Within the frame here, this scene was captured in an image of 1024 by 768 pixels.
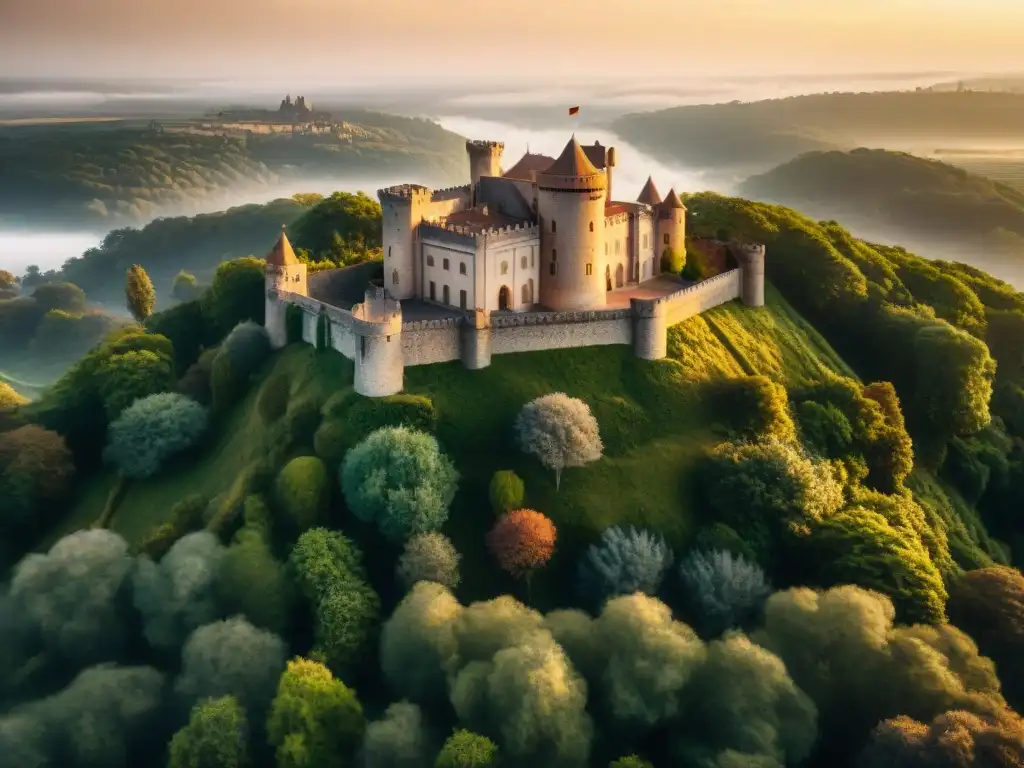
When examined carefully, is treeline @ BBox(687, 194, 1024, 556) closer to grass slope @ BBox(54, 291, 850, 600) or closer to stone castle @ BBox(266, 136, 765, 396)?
stone castle @ BBox(266, 136, 765, 396)

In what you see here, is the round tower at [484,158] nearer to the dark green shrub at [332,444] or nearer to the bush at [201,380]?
the bush at [201,380]

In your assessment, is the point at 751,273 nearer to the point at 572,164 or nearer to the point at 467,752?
the point at 572,164

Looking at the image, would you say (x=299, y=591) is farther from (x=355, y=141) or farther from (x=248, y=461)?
(x=355, y=141)

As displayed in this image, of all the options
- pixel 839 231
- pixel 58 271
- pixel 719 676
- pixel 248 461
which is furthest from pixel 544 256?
pixel 58 271

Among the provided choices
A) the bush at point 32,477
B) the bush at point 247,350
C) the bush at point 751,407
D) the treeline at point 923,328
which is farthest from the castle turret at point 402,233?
the treeline at point 923,328

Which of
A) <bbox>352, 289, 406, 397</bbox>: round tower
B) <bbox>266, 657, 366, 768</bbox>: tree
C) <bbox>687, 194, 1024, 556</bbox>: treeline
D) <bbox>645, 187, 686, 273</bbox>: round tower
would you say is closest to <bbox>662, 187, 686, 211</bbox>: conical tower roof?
<bbox>645, 187, 686, 273</bbox>: round tower

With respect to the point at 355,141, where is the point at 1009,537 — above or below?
below
